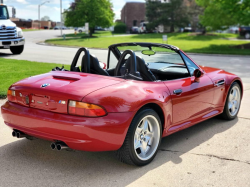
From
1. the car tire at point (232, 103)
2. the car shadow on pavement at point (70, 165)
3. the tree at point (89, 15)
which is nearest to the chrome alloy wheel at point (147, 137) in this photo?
the car shadow on pavement at point (70, 165)

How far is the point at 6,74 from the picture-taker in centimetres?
980

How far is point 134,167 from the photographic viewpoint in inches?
153

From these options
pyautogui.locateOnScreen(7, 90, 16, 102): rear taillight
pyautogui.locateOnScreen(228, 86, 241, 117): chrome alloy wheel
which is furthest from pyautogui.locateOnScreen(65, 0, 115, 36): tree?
pyautogui.locateOnScreen(7, 90, 16, 102): rear taillight

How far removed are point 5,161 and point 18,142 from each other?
67 centimetres

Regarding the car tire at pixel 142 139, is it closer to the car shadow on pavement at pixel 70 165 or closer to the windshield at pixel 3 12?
the car shadow on pavement at pixel 70 165

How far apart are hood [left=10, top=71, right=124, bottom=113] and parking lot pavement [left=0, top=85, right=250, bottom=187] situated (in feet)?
2.25

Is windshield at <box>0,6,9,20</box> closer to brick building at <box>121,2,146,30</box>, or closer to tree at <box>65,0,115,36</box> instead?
tree at <box>65,0,115,36</box>

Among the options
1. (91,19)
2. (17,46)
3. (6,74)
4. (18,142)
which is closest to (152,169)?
(18,142)

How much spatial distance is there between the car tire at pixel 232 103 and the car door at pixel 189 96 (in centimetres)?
62

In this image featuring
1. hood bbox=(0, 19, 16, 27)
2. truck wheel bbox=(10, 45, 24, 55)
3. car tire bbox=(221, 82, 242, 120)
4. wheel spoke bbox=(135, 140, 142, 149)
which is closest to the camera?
wheel spoke bbox=(135, 140, 142, 149)

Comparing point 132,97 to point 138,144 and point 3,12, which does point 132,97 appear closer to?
point 138,144

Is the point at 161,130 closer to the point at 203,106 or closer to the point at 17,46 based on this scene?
the point at 203,106

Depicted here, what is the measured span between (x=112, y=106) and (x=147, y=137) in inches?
28.9

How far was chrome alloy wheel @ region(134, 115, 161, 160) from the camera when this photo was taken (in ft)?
12.8
